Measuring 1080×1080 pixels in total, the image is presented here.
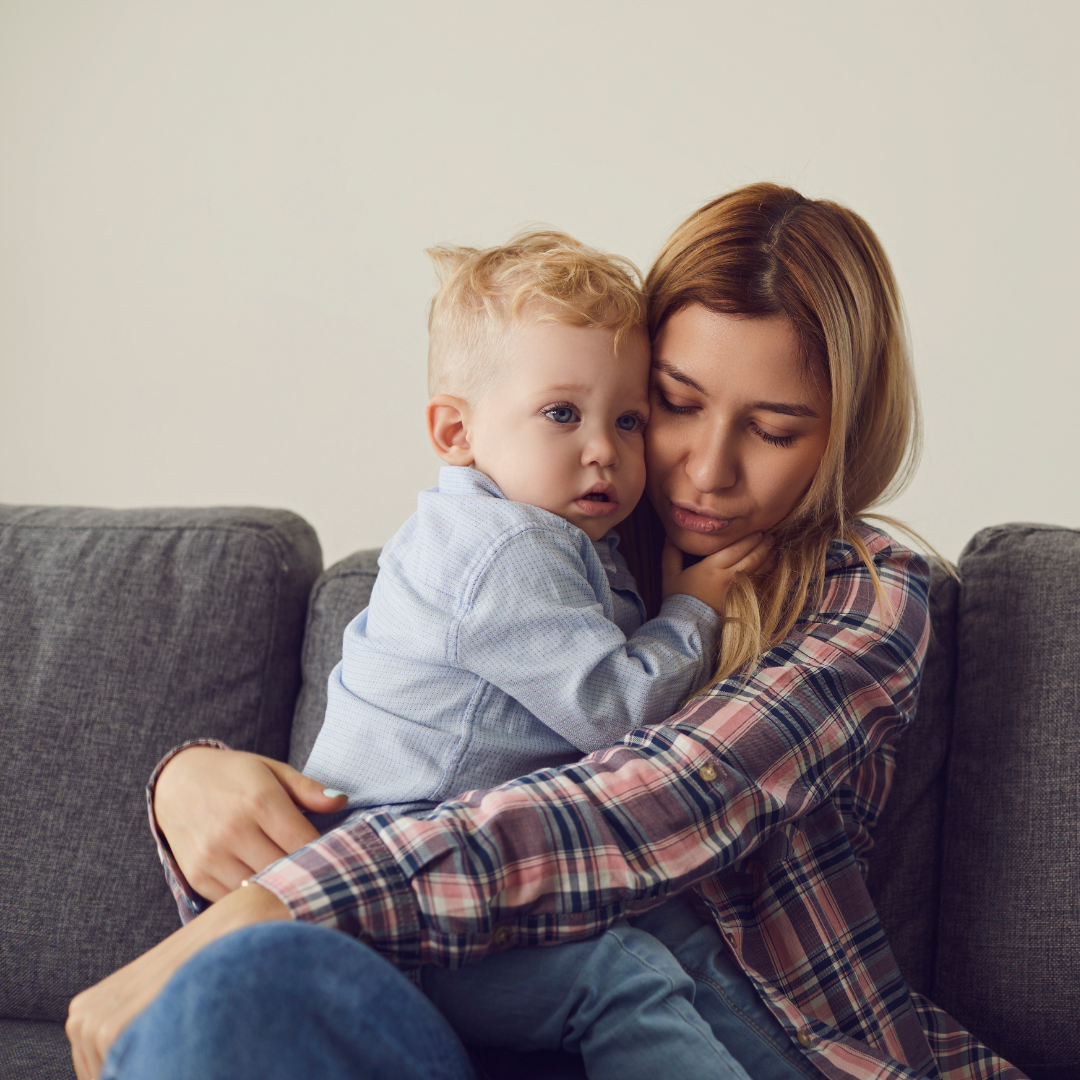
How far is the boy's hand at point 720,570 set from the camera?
1153 millimetres

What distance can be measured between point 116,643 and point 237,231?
3.96 feet

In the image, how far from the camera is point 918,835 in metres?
1.27

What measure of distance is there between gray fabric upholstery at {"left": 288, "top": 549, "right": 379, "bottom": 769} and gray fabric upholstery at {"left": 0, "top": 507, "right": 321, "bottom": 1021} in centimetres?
4

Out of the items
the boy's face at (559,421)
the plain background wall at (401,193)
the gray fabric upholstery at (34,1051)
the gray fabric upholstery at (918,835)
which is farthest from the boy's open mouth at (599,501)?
the plain background wall at (401,193)

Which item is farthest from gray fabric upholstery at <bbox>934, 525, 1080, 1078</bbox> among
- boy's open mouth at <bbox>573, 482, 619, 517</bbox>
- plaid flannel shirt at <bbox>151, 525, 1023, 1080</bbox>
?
boy's open mouth at <bbox>573, 482, 619, 517</bbox>

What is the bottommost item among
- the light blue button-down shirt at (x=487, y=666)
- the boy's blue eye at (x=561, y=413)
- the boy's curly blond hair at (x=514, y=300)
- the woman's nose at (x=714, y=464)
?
the light blue button-down shirt at (x=487, y=666)

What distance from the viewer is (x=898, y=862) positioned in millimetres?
1261

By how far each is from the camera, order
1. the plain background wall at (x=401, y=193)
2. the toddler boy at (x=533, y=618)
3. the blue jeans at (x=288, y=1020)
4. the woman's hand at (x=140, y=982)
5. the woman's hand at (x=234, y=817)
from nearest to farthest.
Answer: the blue jeans at (x=288, y=1020)
the woman's hand at (x=140, y=982)
the toddler boy at (x=533, y=618)
the woman's hand at (x=234, y=817)
the plain background wall at (x=401, y=193)

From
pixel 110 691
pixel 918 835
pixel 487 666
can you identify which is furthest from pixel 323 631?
pixel 918 835

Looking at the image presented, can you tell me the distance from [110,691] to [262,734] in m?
0.23

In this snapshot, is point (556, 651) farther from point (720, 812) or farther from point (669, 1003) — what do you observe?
point (669, 1003)

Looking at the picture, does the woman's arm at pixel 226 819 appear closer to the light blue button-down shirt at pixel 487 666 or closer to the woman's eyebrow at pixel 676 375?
the light blue button-down shirt at pixel 487 666

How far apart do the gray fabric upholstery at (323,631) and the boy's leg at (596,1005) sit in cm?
60

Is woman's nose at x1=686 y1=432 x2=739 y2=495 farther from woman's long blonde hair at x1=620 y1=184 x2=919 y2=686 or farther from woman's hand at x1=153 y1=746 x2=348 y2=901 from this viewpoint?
woman's hand at x1=153 y1=746 x2=348 y2=901
